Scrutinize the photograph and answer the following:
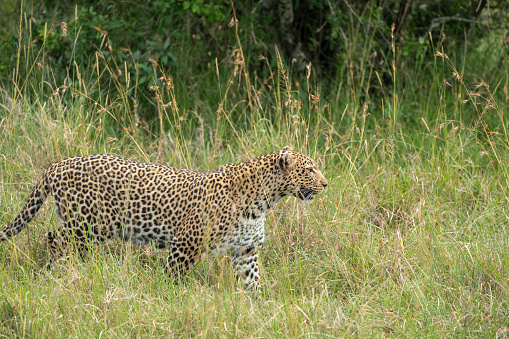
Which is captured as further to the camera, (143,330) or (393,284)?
(393,284)

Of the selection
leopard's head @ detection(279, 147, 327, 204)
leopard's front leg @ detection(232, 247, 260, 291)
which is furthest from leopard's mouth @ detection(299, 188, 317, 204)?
leopard's front leg @ detection(232, 247, 260, 291)

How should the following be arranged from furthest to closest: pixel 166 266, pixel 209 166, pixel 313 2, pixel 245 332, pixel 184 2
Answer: pixel 313 2
pixel 184 2
pixel 209 166
pixel 166 266
pixel 245 332

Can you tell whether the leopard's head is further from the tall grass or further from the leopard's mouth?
the tall grass

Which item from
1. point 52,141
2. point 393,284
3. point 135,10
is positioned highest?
point 135,10

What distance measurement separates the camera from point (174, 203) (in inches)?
191

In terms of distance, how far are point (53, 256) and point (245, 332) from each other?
1789mm

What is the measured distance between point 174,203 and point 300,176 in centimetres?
95

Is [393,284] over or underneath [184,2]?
underneath

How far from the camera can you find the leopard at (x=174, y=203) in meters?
4.66

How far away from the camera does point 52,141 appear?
5992mm

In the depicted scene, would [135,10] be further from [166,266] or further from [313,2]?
[166,266]

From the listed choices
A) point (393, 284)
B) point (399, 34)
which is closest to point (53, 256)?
point (393, 284)

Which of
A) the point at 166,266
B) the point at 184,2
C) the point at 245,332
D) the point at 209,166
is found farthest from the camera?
the point at 184,2

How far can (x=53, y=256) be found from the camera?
15.8 ft
